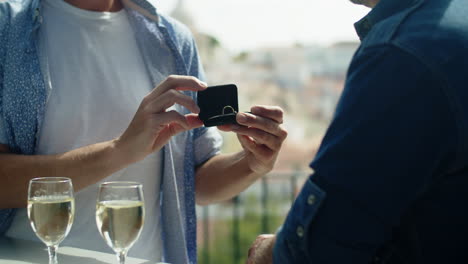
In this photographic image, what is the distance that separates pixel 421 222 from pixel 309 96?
2548cm

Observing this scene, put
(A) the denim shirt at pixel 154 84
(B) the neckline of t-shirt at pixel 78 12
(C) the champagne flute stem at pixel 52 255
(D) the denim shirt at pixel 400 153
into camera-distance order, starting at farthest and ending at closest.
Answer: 1. (B) the neckline of t-shirt at pixel 78 12
2. (A) the denim shirt at pixel 154 84
3. (C) the champagne flute stem at pixel 52 255
4. (D) the denim shirt at pixel 400 153

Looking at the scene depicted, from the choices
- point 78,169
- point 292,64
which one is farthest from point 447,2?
point 292,64

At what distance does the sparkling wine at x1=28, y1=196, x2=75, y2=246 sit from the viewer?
1037mm

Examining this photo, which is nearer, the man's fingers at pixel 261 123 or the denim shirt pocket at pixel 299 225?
the denim shirt pocket at pixel 299 225

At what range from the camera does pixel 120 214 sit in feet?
3.24

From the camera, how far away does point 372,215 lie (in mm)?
771

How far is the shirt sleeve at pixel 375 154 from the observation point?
0.75 metres

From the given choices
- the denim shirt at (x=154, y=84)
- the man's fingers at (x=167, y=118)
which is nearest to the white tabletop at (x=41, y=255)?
the denim shirt at (x=154, y=84)

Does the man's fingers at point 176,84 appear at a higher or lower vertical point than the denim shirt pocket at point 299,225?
higher

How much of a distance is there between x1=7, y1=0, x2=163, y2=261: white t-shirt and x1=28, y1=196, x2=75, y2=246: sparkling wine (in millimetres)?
410

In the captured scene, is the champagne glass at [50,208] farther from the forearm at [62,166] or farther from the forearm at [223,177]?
the forearm at [223,177]

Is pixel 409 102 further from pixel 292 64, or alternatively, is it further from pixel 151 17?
pixel 292 64

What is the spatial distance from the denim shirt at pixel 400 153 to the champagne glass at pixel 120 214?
346 mm

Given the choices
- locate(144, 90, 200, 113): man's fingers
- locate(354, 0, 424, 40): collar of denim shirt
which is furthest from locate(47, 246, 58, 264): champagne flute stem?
locate(354, 0, 424, 40): collar of denim shirt
